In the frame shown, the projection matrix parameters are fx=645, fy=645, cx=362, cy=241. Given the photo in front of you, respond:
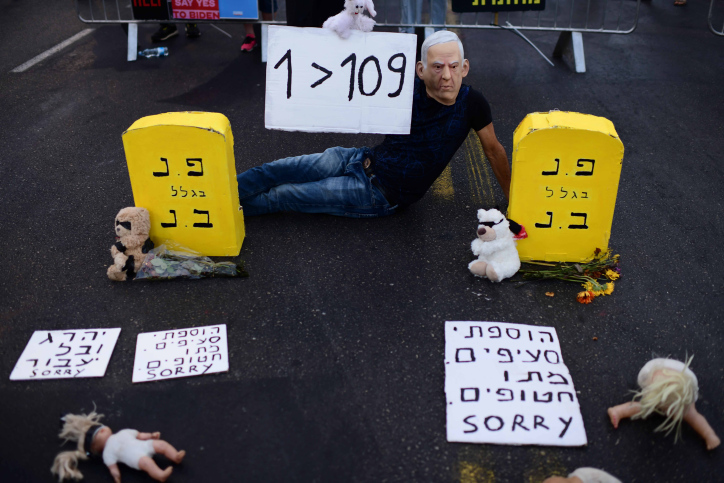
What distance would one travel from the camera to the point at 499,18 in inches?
328

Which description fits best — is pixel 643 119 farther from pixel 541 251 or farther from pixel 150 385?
pixel 150 385

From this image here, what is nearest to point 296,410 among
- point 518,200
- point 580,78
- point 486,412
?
point 486,412

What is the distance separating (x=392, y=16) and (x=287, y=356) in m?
6.59

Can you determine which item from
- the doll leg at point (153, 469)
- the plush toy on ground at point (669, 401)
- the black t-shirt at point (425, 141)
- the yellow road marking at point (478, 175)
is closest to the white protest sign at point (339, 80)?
the black t-shirt at point (425, 141)

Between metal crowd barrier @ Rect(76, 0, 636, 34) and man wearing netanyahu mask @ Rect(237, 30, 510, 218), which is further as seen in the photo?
metal crowd barrier @ Rect(76, 0, 636, 34)

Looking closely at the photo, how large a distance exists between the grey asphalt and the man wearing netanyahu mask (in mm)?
177

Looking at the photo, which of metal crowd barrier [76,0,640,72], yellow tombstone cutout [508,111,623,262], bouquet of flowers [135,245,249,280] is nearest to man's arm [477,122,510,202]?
yellow tombstone cutout [508,111,623,262]

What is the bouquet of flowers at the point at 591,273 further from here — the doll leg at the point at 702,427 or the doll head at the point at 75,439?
the doll head at the point at 75,439

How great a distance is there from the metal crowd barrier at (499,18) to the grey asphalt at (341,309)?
1255mm

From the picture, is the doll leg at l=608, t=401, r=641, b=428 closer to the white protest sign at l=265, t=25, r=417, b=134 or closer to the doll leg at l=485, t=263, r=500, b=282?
the doll leg at l=485, t=263, r=500, b=282

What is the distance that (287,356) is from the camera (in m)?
3.27

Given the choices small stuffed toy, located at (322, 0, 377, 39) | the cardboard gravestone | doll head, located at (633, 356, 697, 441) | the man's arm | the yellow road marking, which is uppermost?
small stuffed toy, located at (322, 0, 377, 39)

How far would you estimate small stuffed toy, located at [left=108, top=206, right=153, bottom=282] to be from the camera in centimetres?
374

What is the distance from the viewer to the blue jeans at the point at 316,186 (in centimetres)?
420
